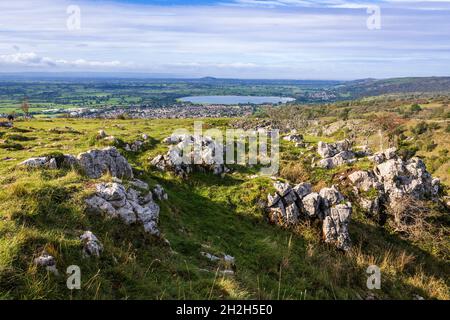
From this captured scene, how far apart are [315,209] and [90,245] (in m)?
12.6

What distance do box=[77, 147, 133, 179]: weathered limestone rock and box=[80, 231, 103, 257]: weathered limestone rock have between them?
7.70 metres

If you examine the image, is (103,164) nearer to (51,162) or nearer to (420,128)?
(51,162)

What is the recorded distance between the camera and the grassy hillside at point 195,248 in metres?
7.77

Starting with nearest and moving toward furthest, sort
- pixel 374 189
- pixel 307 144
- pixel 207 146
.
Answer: pixel 374 189
pixel 207 146
pixel 307 144

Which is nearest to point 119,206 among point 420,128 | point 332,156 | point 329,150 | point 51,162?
point 51,162

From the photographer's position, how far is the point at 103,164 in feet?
56.6

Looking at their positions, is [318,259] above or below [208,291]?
below

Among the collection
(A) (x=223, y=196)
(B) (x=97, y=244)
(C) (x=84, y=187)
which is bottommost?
(A) (x=223, y=196)

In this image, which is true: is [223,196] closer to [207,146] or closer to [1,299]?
[207,146]

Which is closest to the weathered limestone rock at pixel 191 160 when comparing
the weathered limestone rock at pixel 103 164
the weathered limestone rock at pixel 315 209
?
the weathered limestone rock at pixel 103 164

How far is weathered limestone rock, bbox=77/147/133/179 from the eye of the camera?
659 inches

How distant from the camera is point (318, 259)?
14.6m

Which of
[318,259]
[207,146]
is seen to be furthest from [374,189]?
[207,146]
